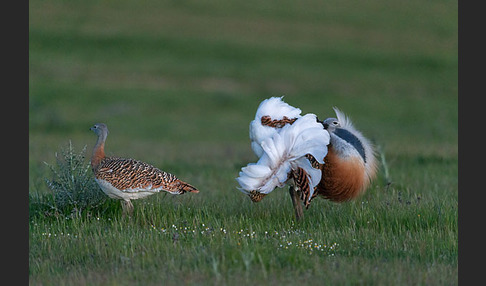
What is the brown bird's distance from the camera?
734 cm

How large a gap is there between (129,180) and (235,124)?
615 inches

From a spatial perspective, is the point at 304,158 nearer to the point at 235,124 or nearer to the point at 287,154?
the point at 287,154

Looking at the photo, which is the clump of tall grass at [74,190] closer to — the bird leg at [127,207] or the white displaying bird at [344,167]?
the bird leg at [127,207]

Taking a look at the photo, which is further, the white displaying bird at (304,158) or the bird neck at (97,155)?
the bird neck at (97,155)

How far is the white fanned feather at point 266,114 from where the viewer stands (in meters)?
7.31

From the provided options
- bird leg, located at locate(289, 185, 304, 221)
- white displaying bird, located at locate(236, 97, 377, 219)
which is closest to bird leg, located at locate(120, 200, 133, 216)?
white displaying bird, located at locate(236, 97, 377, 219)

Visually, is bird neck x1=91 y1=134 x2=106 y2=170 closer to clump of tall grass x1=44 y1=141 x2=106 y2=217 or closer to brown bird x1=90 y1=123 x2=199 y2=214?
brown bird x1=90 y1=123 x2=199 y2=214

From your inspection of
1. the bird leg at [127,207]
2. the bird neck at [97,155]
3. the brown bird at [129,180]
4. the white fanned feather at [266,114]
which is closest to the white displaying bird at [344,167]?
the white fanned feather at [266,114]

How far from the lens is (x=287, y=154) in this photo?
708 centimetres

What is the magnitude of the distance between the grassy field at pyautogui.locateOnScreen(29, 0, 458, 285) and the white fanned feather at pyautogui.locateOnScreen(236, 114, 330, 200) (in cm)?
49

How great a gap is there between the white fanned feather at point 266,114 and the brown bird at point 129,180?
0.91 m

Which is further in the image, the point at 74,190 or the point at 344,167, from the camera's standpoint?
the point at 74,190

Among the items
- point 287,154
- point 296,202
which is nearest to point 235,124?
point 296,202

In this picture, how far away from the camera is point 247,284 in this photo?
5.36 metres
